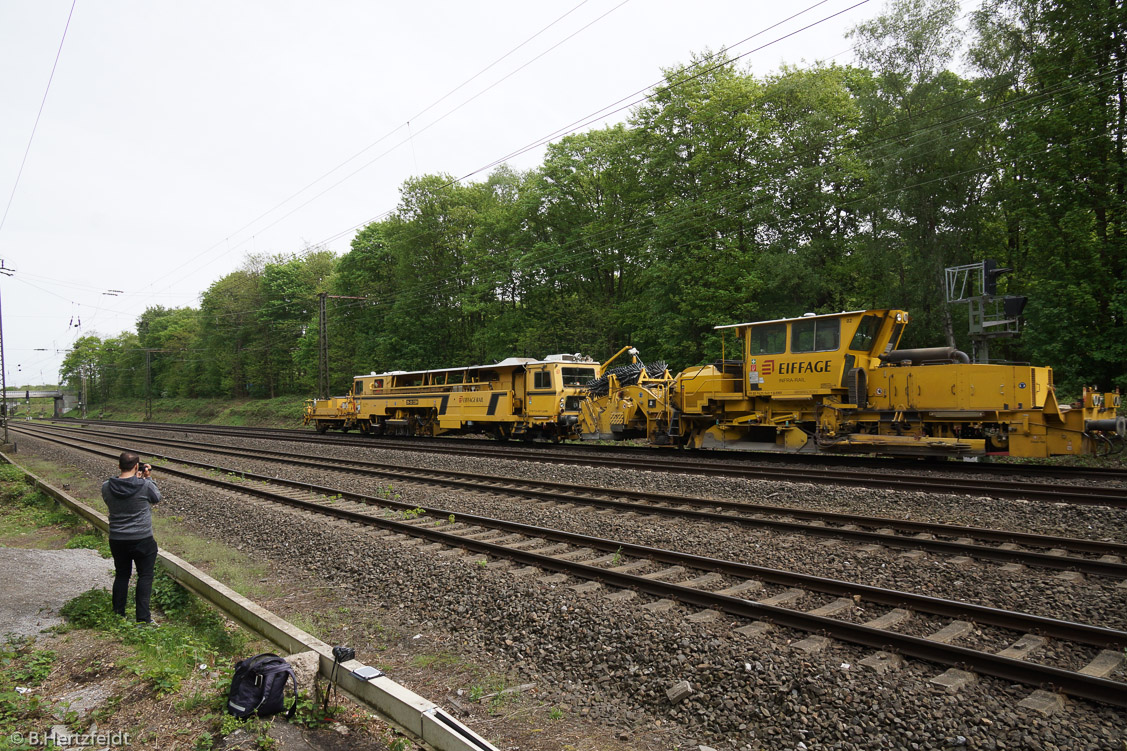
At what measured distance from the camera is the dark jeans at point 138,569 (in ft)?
19.0

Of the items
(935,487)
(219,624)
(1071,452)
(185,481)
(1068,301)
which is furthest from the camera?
(1068,301)

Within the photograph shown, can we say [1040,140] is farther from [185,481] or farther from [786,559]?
[185,481]

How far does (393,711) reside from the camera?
12.8 feet

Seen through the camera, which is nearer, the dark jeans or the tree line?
the dark jeans

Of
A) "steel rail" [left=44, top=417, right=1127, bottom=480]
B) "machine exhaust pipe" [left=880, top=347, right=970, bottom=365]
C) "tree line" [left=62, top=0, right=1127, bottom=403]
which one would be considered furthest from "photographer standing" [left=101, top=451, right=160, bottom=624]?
"tree line" [left=62, top=0, right=1127, bottom=403]

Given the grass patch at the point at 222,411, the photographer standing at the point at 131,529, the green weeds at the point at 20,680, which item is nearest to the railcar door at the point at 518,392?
the photographer standing at the point at 131,529

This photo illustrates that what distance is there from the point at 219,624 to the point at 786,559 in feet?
18.7

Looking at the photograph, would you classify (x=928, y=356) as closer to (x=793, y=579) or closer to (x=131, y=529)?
(x=793, y=579)

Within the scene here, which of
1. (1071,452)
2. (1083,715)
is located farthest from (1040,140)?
(1083,715)

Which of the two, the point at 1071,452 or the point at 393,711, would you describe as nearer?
the point at 393,711

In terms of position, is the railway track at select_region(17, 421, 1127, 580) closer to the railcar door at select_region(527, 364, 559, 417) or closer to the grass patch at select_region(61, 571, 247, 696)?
the grass patch at select_region(61, 571, 247, 696)

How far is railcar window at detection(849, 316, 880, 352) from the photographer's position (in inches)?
535

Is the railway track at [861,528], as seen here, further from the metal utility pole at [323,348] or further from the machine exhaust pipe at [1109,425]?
the metal utility pole at [323,348]

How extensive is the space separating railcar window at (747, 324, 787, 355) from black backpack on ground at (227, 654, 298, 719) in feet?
42.3
